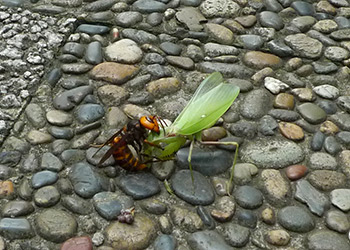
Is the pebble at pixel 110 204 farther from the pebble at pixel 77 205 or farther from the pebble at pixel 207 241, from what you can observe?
the pebble at pixel 207 241

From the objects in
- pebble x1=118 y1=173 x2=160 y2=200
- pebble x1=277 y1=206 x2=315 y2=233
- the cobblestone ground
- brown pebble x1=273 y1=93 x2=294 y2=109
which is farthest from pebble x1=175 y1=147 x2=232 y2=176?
brown pebble x1=273 y1=93 x2=294 y2=109

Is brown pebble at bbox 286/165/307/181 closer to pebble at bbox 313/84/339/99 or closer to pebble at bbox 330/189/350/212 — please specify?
pebble at bbox 330/189/350/212

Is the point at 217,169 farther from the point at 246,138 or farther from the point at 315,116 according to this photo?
the point at 315,116

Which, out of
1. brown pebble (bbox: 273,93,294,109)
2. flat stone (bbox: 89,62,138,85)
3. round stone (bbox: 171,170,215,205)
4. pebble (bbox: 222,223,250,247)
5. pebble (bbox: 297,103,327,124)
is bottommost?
pebble (bbox: 222,223,250,247)

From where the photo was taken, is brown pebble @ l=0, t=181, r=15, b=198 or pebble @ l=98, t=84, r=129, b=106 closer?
brown pebble @ l=0, t=181, r=15, b=198

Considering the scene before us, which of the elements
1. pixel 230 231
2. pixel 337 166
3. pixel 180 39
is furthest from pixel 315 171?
pixel 180 39
